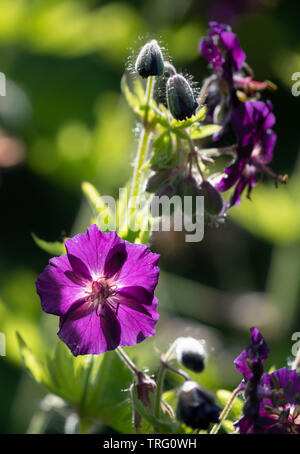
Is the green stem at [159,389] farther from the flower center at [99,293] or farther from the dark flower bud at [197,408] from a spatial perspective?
the flower center at [99,293]

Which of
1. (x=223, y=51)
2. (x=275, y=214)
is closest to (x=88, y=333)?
(x=223, y=51)

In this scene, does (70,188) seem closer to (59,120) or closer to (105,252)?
(59,120)

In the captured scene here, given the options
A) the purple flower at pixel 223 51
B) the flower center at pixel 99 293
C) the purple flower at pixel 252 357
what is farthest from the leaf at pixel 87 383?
the purple flower at pixel 223 51

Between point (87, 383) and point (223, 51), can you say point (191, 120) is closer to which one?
point (223, 51)

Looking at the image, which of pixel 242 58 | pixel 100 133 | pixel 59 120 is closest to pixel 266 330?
pixel 100 133

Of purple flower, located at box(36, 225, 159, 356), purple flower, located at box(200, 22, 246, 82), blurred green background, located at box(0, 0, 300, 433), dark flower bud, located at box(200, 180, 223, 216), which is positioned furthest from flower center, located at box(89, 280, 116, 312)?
blurred green background, located at box(0, 0, 300, 433)

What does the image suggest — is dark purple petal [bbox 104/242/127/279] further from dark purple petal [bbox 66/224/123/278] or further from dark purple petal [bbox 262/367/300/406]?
dark purple petal [bbox 262/367/300/406]

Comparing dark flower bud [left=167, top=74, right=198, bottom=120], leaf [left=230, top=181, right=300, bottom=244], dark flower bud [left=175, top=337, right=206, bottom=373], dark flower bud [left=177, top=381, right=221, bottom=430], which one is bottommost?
dark flower bud [left=177, top=381, right=221, bottom=430]
